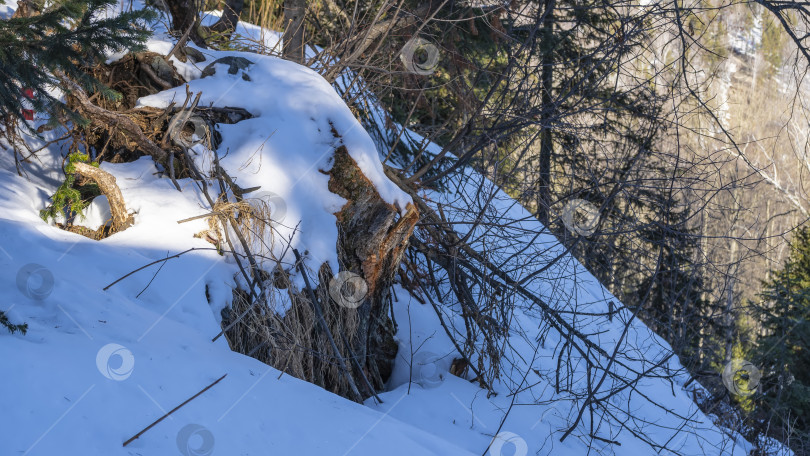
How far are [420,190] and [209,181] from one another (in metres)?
1.77

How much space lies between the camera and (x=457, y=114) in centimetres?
499

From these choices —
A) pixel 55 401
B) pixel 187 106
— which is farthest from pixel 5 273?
pixel 187 106

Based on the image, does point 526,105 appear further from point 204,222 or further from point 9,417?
point 9,417
